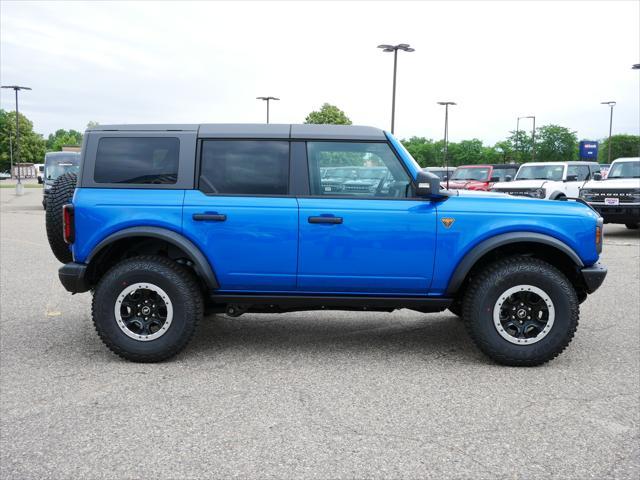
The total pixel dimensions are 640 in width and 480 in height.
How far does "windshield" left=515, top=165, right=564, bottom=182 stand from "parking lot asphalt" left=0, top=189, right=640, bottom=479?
37.8 ft

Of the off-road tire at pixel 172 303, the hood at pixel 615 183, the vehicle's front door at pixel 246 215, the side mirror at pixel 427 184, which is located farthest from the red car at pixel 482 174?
the off-road tire at pixel 172 303

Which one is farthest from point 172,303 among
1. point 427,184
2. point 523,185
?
point 523,185

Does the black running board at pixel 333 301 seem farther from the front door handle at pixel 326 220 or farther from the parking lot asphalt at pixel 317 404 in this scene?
the front door handle at pixel 326 220

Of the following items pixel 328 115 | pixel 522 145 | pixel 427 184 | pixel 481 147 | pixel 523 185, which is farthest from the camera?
pixel 481 147

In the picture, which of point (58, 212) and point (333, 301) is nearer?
point (333, 301)

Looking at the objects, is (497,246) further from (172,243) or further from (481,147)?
(481,147)

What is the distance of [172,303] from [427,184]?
2.06m

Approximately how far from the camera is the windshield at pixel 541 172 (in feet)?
55.4

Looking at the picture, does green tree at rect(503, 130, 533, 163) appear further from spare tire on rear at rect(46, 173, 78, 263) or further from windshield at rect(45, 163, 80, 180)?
spare tire on rear at rect(46, 173, 78, 263)

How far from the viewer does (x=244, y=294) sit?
4754 millimetres

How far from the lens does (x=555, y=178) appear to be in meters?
16.8

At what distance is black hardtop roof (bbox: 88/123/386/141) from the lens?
4725mm

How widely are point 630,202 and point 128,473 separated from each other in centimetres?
1330

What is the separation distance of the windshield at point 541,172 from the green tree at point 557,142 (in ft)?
246
